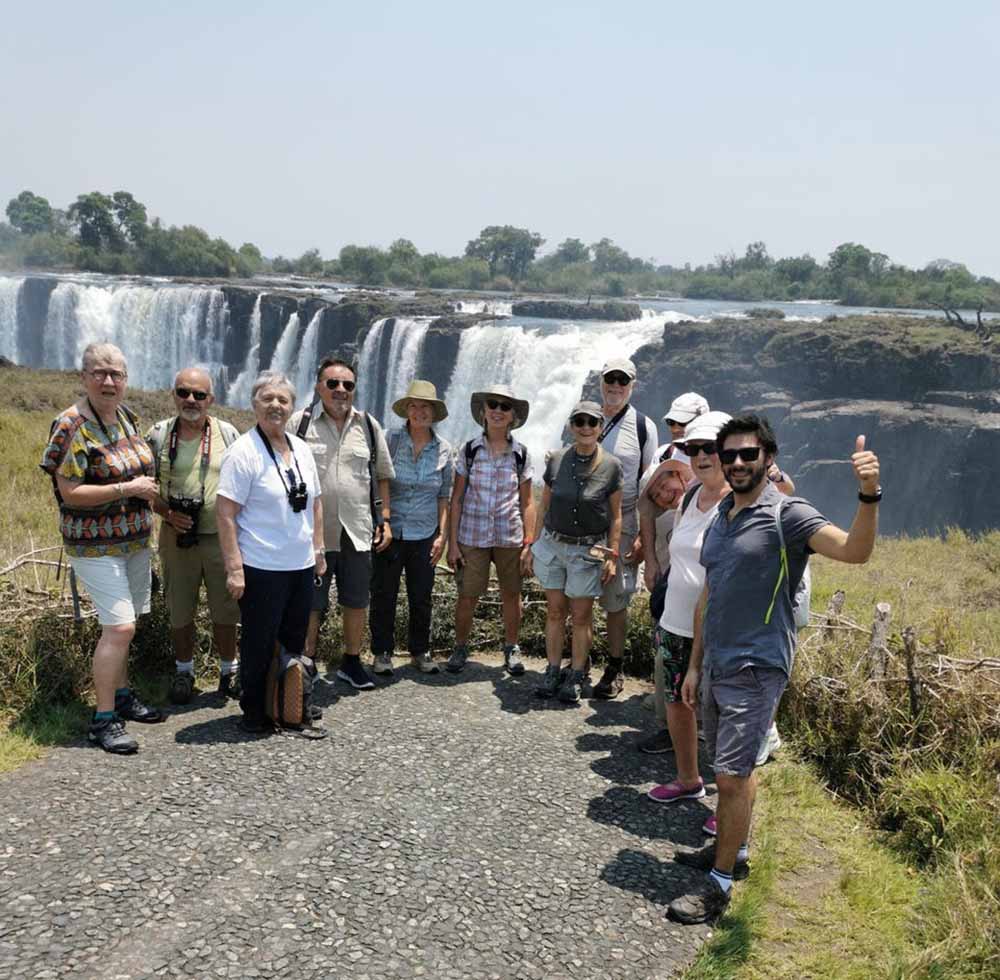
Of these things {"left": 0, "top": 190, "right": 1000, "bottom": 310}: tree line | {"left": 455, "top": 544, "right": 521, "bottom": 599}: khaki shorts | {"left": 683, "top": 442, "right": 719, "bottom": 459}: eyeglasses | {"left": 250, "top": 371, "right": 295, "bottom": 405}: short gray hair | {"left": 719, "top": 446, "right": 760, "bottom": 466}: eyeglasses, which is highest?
{"left": 0, "top": 190, "right": 1000, "bottom": 310}: tree line

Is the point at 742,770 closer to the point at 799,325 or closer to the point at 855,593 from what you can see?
the point at 855,593

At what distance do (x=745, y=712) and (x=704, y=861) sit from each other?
79 cm

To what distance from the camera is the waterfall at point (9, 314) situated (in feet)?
116

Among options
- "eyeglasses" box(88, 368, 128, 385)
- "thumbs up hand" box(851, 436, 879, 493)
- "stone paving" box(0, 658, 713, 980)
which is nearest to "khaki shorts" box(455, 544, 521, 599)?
"stone paving" box(0, 658, 713, 980)

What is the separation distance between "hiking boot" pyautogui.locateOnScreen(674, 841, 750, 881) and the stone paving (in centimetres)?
5

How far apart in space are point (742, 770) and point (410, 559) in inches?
104

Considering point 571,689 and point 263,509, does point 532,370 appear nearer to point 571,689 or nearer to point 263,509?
point 571,689

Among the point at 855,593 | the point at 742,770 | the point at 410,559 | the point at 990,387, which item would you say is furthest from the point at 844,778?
the point at 990,387

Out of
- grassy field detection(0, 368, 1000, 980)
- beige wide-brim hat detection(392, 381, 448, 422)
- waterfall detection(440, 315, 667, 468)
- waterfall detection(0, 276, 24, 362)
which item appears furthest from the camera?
waterfall detection(0, 276, 24, 362)

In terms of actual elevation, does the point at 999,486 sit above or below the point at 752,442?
below

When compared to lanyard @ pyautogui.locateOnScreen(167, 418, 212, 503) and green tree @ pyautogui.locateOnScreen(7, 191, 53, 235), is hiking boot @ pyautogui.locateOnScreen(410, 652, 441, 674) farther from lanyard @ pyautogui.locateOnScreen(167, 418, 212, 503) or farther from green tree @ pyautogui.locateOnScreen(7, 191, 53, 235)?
green tree @ pyautogui.locateOnScreen(7, 191, 53, 235)

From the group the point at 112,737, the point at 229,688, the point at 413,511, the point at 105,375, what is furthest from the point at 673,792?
the point at 105,375

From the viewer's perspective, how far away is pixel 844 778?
175 inches

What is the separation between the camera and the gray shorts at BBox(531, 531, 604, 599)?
4.89m
